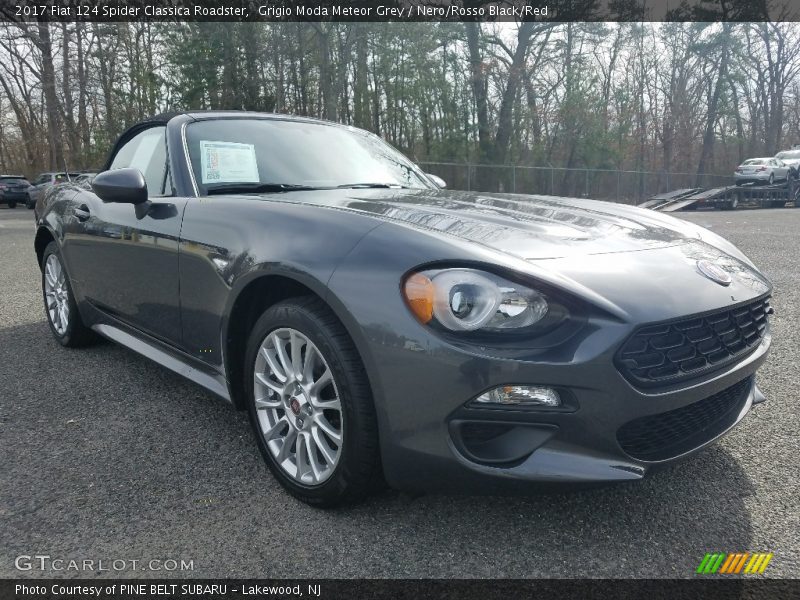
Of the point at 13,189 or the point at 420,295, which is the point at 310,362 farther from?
the point at 13,189

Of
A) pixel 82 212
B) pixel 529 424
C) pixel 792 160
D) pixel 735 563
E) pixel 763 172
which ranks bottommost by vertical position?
pixel 735 563

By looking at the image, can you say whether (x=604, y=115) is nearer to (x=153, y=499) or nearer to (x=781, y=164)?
(x=781, y=164)

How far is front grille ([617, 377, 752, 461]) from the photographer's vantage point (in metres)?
1.86

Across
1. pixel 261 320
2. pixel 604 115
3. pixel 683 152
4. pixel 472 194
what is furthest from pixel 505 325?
pixel 683 152

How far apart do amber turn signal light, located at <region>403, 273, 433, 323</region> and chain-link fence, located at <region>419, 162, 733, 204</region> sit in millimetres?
23310

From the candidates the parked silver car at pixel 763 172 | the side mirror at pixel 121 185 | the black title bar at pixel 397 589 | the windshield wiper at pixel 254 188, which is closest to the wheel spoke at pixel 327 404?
the black title bar at pixel 397 589

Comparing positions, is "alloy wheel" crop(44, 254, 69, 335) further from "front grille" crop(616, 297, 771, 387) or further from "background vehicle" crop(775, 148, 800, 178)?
"background vehicle" crop(775, 148, 800, 178)

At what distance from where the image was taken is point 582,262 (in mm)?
1985

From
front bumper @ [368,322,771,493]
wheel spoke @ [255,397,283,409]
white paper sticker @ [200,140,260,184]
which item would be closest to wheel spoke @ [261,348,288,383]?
wheel spoke @ [255,397,283,409]

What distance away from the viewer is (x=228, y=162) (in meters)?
3.01

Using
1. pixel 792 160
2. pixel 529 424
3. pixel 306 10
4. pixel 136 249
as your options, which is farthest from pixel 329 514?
pixel 792 160

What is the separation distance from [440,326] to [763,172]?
86.5ft

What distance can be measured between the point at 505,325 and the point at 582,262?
39cm

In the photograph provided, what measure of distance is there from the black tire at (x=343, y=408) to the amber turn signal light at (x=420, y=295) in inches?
10.7
